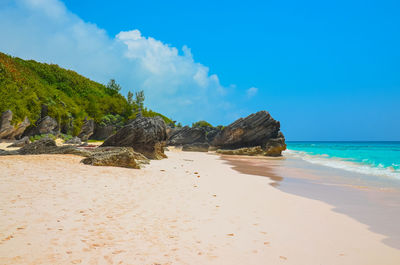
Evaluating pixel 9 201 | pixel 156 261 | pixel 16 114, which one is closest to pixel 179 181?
pixel 9 201

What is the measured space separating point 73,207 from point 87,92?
211ft

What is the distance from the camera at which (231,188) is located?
29.2ft

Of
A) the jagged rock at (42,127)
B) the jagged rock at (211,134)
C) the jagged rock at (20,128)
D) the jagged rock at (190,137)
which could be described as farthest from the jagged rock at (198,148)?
the jagged rock at (20,128)

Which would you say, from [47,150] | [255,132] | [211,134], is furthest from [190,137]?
[47,150]

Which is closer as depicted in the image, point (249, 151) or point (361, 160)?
point (361, 160)

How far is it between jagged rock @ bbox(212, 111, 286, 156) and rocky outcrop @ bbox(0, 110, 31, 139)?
28102 mm

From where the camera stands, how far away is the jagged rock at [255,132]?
1455 inches

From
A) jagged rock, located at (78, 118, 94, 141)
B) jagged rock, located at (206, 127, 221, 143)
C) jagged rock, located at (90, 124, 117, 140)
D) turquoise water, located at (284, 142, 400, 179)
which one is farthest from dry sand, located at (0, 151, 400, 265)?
jagged rock, located at (90, 124, 117, 140)

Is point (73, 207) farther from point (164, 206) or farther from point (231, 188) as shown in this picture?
point (231, 188)

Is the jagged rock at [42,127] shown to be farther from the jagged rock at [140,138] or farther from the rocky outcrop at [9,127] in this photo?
the jagged rock at [140,138]

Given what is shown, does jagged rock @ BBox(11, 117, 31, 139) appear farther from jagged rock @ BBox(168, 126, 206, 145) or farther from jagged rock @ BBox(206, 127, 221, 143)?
jagged rock @ BBox(206, 127, 221, 143)

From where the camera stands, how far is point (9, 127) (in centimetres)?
2895

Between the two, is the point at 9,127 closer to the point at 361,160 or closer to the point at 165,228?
the point at 165,228

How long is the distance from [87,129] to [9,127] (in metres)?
15.4
